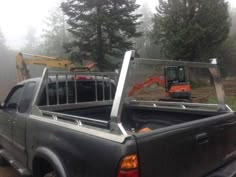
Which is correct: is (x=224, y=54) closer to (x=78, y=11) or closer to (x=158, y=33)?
(x=158, y=33)

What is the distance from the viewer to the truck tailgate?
2.24 m

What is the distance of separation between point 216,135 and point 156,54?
45.8m

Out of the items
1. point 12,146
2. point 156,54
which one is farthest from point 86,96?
point 156,54

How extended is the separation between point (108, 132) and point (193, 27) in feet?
85.8

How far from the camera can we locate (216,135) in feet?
9.36

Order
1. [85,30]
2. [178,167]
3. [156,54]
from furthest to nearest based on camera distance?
1. [156,54]
2. [85,30]
3. [178,167]

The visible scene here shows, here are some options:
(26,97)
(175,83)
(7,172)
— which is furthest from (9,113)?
(175,83)

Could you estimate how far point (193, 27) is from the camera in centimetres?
2672

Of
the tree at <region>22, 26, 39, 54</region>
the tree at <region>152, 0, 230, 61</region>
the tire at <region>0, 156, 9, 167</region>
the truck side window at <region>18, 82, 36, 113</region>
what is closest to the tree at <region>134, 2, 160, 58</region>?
the tree at <region>152, 0, 230, 61</region>

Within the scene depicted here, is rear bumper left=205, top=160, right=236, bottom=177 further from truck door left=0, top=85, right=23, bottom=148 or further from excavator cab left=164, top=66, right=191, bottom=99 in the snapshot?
excavator cab left=164, top=66, right=191, bottom=99

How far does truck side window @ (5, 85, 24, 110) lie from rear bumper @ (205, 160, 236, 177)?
303 centimetres

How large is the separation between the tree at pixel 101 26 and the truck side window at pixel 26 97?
57.4ft

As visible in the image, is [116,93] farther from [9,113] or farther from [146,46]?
[146,46]

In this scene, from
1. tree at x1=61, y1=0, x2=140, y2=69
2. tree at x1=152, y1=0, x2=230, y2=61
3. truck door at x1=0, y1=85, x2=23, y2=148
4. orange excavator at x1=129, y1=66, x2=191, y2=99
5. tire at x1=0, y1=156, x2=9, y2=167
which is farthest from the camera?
tree at x1=152, y1=0, x2=230, y2=61
